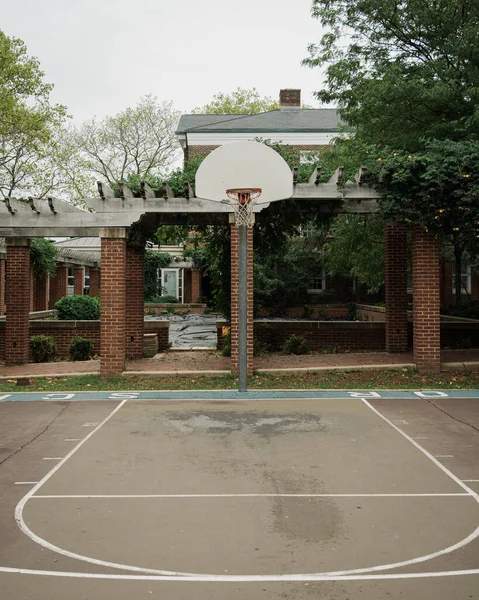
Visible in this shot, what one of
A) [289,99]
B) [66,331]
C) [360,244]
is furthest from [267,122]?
[66,331]

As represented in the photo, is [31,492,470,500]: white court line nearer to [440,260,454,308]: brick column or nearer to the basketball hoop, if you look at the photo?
the basketball hoop

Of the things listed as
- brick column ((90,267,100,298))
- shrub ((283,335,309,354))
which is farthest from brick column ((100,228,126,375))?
brick column ((90,267,100,298))

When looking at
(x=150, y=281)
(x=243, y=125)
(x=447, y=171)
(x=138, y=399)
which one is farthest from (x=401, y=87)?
(x=150, y=281)

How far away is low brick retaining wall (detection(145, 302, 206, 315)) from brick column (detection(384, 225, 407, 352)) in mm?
21523

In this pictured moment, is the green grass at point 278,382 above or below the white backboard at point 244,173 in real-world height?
below

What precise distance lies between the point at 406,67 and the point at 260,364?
8350mm

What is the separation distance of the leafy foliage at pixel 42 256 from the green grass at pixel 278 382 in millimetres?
11102

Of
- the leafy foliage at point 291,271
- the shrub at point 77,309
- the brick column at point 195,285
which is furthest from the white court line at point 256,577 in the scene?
the brick column at point 195,285

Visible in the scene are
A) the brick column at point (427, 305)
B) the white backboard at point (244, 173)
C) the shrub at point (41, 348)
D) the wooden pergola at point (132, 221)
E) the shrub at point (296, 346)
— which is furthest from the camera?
the shrub at point (41, 348)

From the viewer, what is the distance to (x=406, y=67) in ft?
51.8

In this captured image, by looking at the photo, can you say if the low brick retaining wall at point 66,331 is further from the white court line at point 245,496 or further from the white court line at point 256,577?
the white court line at point 256,577

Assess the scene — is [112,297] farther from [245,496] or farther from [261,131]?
[261,131]

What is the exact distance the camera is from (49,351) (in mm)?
17969

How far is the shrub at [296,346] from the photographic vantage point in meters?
17.6
